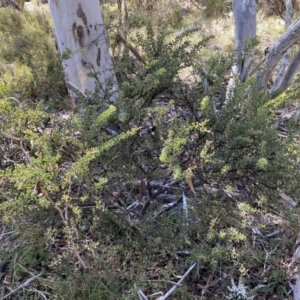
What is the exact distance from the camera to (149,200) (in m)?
1.68

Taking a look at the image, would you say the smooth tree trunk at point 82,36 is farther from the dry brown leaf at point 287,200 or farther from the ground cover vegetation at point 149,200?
the dry brown leaf at point 287,200

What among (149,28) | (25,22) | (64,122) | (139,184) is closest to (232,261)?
(139,184)

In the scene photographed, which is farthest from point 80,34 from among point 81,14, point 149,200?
point 149,200

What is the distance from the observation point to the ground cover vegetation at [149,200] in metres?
1.38

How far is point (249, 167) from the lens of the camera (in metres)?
1.46

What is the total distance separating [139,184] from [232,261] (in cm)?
55

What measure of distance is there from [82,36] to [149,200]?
1350 millimetres

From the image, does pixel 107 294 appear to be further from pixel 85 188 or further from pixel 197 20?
pixel 197 20

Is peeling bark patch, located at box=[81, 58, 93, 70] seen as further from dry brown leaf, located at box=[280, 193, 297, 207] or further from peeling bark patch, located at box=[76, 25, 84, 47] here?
dry brown leaf, located at box=[280, 193, 297, 207]

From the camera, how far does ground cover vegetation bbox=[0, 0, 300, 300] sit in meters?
1.38

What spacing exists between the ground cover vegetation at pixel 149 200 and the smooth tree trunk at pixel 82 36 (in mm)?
671

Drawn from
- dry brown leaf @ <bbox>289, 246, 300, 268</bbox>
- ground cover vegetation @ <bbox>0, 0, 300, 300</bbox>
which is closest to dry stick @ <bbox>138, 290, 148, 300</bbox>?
ground cover vegetation @ <bbox>0, 0, 300, 300</bbox>

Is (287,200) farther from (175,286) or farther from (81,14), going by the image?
(81,14)

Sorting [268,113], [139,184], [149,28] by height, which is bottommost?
[139,184]
